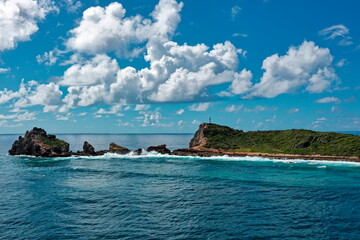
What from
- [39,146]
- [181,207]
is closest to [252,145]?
[39,146]

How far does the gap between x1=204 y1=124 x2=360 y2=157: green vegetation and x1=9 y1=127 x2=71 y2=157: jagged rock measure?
85.8 meters

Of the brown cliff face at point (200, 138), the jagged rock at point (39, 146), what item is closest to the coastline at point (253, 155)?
the brown cliff face at point (200, 138)

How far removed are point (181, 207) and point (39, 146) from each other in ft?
409

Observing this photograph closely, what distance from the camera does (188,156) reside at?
6088 inches

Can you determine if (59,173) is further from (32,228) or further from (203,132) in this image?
(203,132)

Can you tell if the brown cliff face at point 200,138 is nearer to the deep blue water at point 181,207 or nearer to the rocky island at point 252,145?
the rocky island at point 252,145

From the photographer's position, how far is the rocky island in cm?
13662

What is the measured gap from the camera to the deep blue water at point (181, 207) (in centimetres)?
3972

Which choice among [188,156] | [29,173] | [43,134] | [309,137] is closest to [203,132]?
[188,156]

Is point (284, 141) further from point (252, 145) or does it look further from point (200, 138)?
point (200, 138)

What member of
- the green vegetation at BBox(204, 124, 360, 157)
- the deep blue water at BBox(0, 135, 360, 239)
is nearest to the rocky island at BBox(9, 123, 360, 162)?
the green vegetation at BBox(204, 124, 360, 157)

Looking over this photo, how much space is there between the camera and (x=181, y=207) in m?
51.7

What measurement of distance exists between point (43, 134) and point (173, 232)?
144 meters

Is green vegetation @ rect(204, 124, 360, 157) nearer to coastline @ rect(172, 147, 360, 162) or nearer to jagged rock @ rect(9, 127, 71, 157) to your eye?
coastline @ rect(172, 147, 360, 162)
